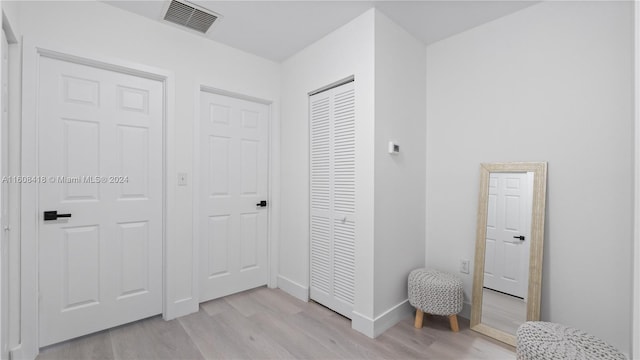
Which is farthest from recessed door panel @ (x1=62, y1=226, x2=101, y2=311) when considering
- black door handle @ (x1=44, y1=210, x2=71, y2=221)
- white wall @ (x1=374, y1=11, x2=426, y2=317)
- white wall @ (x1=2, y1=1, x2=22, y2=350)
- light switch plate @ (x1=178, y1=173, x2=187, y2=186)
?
white wall @ (x1=374, y1=11, x2=426, y2=317)

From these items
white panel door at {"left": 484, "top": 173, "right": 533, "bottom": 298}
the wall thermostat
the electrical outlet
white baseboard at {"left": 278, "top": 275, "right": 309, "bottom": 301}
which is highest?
the wall thermostat

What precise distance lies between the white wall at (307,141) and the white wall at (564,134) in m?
0.85

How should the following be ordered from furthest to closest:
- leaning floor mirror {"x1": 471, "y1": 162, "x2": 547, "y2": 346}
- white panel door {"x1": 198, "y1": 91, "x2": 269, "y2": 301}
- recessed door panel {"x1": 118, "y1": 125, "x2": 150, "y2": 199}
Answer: white panel door {"x1": 198, "y1": 91, "x2": 269, "y2": 301}, recessed door panel {"x1": 118, "y1": 125, "x2": 150, "y2": 199}, leaning floor mirror {"x1": 471, "y1": 162, "x2": 547, "y2": 346}

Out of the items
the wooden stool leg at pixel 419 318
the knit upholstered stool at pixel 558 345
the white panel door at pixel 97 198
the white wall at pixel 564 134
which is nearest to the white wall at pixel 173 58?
the white panel door at pixel 97 198

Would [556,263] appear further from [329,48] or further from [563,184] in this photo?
[329,48]

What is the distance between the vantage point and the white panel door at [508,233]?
213cm

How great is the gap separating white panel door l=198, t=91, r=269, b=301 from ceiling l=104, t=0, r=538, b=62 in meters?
0.66

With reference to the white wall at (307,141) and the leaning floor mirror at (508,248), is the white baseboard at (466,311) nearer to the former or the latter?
the leaning floor mirror at (508,248)

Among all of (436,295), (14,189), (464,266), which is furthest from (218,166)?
(464,266)

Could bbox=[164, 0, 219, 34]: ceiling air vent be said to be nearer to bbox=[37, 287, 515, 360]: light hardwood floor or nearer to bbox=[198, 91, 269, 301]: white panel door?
bbox=[198, 91, 269, 301]: white panel door

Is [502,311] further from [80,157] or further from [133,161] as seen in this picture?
[80,157]

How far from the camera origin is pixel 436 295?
2.19 meters

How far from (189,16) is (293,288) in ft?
8.36

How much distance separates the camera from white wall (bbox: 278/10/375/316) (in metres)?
2.24
